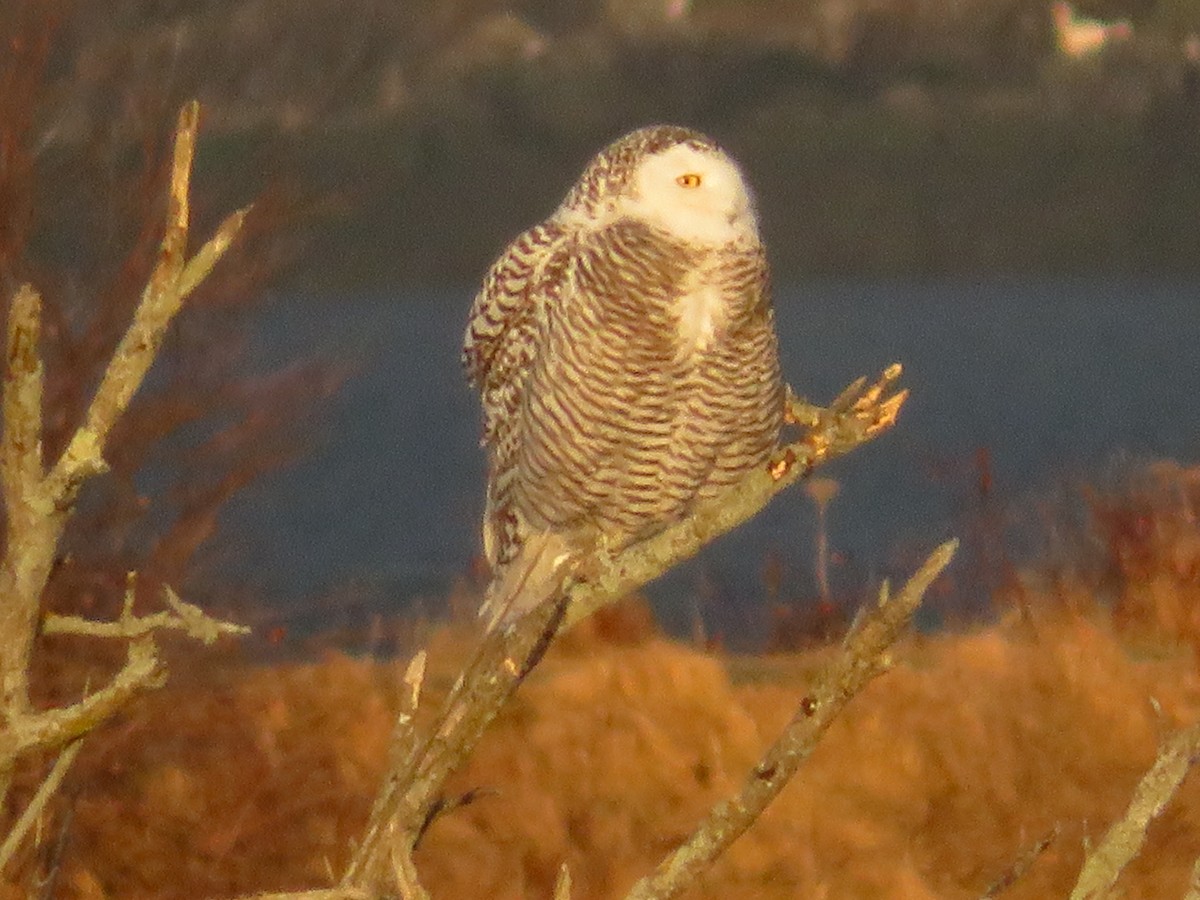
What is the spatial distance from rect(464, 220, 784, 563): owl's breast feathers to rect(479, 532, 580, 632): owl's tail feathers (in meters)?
0.03

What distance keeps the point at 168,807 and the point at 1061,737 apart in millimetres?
2740

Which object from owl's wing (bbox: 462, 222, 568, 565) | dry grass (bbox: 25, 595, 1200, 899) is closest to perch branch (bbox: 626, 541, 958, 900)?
owl's wing (bbox: 462, 222, 568, 565)

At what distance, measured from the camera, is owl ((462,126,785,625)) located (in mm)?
2758

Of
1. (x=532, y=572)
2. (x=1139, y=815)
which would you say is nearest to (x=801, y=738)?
(x=1139, y=815)

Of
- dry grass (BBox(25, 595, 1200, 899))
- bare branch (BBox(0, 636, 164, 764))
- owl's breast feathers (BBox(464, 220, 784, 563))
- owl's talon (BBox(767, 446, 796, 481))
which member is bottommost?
dry grass (BBox(25, 595, 1200, 899))

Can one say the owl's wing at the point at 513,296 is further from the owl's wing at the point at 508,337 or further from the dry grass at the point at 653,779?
the dry grass at the point at 653,779

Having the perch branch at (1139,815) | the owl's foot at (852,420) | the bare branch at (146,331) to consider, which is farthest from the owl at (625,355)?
the bare branch at (146,331)

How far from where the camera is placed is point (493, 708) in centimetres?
156

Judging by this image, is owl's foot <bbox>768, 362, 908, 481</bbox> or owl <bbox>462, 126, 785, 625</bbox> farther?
owl <bbox>462, 126, 785, 625</bbox>

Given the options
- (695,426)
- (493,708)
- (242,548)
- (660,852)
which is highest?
(493,708)

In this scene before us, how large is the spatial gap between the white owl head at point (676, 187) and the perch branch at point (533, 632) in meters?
0.71

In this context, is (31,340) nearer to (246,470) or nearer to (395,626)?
(246,470)

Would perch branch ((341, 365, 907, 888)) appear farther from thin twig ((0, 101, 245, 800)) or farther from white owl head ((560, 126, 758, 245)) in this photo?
white owl head ((560, 126, 758, 245))

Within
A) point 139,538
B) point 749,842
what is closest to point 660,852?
point 749,842
